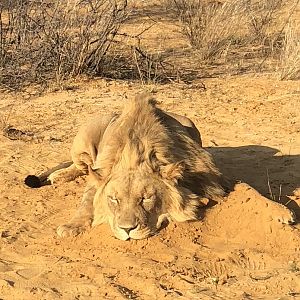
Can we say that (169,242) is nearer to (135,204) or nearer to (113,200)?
(135,204)

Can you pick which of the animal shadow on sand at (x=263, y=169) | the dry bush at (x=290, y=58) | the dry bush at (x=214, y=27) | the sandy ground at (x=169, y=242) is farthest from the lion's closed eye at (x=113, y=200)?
the dry bush at (x=214, y=27)

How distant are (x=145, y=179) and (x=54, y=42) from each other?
21.3 feet

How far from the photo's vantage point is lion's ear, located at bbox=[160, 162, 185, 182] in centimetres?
548

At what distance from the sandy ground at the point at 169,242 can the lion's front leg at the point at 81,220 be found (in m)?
0.07

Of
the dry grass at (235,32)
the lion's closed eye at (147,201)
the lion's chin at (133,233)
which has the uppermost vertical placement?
the lion's closed eye at (147,201)

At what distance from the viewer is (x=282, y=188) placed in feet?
22.5

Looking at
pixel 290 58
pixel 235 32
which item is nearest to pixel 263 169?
pixel 290 58

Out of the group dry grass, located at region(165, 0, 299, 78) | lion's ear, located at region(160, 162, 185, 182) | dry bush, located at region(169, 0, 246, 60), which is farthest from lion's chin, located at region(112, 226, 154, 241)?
dry bush, located at region(169, 0, 246, 60)

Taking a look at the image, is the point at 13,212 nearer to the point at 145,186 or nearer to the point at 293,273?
the point at 145,186

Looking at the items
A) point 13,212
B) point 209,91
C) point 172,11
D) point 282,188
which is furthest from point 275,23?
point 13,212

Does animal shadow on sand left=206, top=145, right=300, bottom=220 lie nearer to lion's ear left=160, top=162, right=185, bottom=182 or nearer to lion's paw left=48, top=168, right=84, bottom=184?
lion's ear left=160, top=162, right=185, bottom=182

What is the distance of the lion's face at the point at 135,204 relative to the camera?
17.5 feet

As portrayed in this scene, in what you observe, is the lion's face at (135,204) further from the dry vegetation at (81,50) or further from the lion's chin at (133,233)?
the dry vegetation at (81,50)

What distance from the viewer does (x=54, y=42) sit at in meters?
11.5
